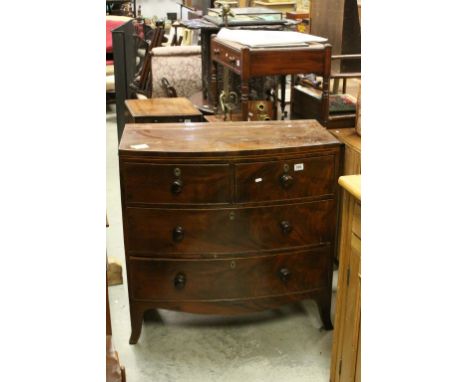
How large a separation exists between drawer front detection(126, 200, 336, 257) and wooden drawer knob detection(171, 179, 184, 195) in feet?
0.25

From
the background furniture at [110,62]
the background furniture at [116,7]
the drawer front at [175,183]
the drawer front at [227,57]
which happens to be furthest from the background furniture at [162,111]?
the background furniture at [116,7]

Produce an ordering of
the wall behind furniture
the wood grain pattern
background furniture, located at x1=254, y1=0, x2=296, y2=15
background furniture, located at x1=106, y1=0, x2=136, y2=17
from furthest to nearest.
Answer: the wall behind furniture → background furniture, located at x1=106, y1=0, x2=136, y2=17 → background furniture, located at x1=254, y1=0, x2=296, y2=15 → the wood grain pattern

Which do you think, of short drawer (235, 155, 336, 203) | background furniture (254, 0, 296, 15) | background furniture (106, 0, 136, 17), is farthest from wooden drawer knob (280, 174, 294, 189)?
background furniture (106, 0, 136, 17)

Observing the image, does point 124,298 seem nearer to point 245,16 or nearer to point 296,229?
point 296,229

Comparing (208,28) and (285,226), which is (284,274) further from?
(208,28)

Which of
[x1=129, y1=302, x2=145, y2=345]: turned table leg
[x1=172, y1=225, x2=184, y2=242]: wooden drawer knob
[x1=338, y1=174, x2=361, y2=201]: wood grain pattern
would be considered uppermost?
[x1=338, y1=174, x2=361, y2=201]: wood grain pattern

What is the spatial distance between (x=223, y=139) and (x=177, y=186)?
0.81 ft

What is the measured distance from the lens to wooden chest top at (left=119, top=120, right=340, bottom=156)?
6.69 ft

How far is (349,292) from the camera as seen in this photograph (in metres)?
1.78

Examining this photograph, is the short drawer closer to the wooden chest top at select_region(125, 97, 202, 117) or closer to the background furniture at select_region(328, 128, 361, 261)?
the background furniture at select_region(328, 128, 361, 261)

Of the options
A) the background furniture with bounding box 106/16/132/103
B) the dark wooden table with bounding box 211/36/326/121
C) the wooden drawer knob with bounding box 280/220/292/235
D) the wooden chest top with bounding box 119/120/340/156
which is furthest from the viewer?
the background furniture with bounding box 106/16/132/103

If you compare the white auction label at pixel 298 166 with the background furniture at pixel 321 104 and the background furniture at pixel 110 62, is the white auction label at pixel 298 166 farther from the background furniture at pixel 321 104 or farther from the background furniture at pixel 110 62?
the background furniture at pixel 110 62
